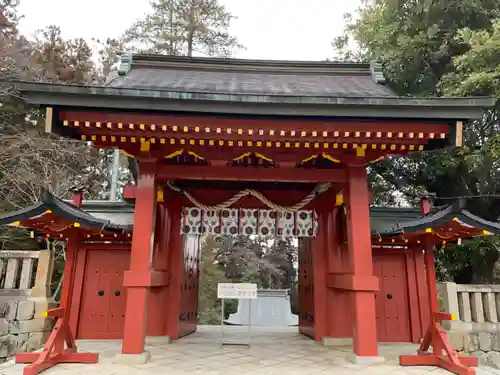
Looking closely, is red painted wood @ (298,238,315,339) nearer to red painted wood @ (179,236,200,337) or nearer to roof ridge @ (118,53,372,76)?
red painted wood @ (179,236,200,337)

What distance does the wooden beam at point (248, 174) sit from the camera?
5.29 m

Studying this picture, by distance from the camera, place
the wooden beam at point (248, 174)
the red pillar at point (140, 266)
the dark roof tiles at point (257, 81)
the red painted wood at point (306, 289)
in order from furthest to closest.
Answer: the red painted wood at point (306, 289) < the dark roof tiles at point (257, 81) < the wooden beam at point (248, 174) < the red pillar at point (140, 266)

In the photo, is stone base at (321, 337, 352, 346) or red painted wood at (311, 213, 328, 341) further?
red painted wood at (311, 213, 328, 341)

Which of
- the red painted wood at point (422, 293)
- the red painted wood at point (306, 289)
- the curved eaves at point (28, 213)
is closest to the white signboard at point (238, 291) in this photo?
the red painted wood at point (306, 289)

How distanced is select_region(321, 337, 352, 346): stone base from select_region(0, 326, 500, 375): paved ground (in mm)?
199

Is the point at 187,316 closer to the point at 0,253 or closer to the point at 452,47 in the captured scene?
the point at 0,253

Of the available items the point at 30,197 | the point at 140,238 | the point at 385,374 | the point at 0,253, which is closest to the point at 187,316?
the point at 140,238

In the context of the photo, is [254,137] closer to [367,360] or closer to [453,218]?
[453,218]

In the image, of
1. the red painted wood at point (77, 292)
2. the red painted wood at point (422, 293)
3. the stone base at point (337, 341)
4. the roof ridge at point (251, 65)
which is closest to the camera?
the stone base at point (337, 341)

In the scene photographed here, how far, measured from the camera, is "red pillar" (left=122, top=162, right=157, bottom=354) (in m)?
4.71

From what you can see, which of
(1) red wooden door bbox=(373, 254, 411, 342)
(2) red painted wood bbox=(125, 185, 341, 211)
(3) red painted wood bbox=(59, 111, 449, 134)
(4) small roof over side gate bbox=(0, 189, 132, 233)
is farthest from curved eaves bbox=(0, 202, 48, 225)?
(1) red wooden door bbox=(373, 254, 411, 342)

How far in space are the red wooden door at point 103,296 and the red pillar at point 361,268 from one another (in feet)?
14.4

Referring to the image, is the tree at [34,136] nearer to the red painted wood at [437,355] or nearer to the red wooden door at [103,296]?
the red wooden door at [103,296]

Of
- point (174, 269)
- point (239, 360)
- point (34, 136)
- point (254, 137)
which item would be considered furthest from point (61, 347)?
point (34, 136)
